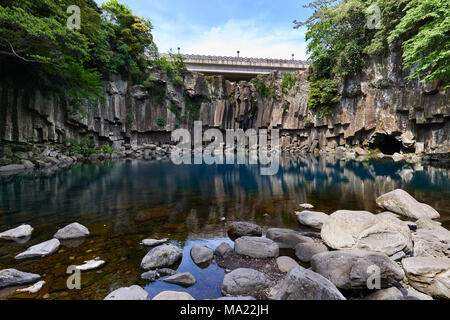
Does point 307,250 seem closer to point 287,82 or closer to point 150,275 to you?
point 150,275

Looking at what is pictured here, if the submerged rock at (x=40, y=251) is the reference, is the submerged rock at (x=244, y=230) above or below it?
below

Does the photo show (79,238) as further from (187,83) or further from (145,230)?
(187,83)

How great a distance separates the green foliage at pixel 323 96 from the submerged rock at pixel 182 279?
84.0 feet

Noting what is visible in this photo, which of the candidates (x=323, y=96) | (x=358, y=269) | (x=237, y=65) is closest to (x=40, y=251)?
(x=358, y=269)

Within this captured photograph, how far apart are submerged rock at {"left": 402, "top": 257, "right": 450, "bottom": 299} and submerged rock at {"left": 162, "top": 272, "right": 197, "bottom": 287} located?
8.78ft

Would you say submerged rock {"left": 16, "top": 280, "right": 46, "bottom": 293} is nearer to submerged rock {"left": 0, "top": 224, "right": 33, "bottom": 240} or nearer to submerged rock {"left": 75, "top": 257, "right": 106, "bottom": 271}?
submerged rock {"left": 75, "top": 257, "right": 106, "bottom": 271}

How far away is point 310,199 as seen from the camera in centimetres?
704

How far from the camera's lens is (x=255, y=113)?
105 ft

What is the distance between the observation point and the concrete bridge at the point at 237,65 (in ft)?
105

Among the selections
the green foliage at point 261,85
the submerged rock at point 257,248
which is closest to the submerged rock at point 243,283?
the submerged rock at point 257,248

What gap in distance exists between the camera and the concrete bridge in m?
32.1

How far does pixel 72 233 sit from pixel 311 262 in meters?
4.15

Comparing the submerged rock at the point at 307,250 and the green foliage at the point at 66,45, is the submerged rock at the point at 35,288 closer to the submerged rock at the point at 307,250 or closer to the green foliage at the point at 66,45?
the submerged rock at the point at 307,250
